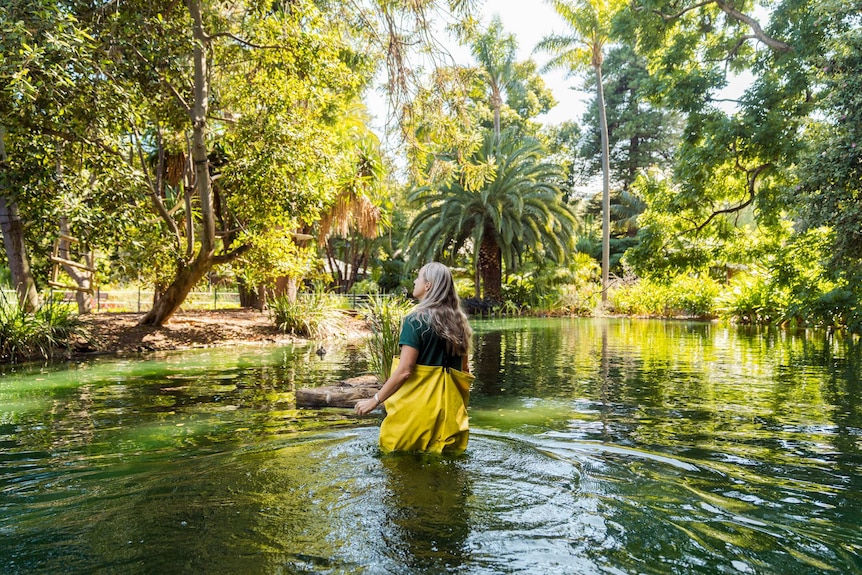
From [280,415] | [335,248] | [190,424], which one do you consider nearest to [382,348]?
[280,415]

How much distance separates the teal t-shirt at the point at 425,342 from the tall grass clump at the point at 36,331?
427 inches

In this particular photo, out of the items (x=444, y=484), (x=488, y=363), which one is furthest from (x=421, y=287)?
(x=488, y=363)

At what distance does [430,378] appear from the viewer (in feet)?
14.8

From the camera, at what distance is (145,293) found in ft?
109

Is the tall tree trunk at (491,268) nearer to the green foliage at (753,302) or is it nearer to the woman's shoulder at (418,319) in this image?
the green foliage at (753,302)

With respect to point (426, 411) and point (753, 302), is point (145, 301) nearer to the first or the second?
point (753, 302)

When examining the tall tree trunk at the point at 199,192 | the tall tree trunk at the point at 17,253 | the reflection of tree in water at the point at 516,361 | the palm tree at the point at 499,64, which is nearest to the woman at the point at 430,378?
the reflection of tree in water at the point at 516,361

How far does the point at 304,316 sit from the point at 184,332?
10.9 feet

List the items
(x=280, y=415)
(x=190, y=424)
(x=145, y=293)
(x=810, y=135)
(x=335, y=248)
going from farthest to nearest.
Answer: (x=335, y=248) → (x=145, y=293) → (x=810, y=135) → (x=280, y=415) → (x=190, y=424)

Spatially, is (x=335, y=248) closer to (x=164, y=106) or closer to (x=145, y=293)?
(x=145, y=293)

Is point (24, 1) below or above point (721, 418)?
above

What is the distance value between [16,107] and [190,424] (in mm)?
6667

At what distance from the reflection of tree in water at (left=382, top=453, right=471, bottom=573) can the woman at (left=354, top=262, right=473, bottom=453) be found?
5.7 inches

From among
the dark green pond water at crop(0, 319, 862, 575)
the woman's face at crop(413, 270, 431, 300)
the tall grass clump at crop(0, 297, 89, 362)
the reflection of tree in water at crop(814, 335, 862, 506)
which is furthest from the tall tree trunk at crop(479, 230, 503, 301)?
the woman's face at crop(413, 270, 431, 300)
